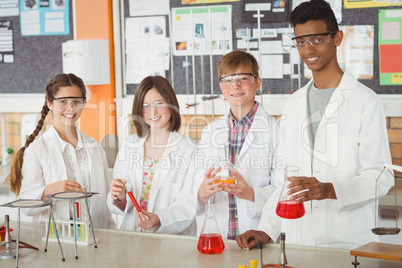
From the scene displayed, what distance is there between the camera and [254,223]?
2113 mm

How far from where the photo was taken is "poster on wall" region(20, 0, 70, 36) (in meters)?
3.71

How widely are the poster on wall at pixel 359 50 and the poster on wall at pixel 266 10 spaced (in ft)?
1.16

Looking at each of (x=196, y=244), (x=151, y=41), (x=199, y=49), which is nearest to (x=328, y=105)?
(x=196, y=244)

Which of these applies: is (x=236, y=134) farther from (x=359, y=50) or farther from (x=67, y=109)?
(x=359, y=50)

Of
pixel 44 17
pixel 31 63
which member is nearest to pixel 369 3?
pixel 44 17

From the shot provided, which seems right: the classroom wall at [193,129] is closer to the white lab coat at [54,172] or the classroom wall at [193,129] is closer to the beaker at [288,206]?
the white lab coat at [54,172]

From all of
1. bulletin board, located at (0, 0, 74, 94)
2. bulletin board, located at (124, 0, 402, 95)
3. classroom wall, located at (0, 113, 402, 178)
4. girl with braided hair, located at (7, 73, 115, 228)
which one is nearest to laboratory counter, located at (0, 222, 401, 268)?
girl with braided hair, located at (7, 73, 115, 228)

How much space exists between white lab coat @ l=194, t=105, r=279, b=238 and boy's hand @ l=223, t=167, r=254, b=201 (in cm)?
7

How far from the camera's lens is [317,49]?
1.95 meters

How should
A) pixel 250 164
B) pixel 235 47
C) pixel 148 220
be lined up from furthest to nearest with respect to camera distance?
pixel 235 47 < pixel 250 164 < pixel 148 220

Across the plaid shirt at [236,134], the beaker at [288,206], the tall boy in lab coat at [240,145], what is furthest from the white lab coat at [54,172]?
the beaker at [288,206]

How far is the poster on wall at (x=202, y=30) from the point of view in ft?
10.9

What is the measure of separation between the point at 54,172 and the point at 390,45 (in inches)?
77.0

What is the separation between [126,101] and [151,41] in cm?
43
